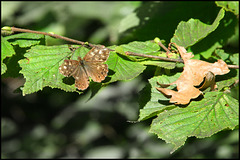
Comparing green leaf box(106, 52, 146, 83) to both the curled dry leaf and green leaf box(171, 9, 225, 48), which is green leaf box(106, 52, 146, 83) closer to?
the curled dry leaf

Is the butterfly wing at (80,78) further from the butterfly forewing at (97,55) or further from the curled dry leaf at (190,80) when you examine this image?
the curled dry leaf at (190,80)

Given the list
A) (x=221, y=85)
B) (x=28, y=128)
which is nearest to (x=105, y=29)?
(x=221, y=85)

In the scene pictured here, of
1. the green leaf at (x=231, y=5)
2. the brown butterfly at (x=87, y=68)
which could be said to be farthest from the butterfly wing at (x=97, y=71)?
the green leaf at (x=231, y=5)

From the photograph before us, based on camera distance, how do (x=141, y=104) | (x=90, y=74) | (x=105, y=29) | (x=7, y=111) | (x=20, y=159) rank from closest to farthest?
(x=90, y=74) < (x=141, y=104) < (x=105, y=29) < (x=20, y=159) < (x=7, y=111)

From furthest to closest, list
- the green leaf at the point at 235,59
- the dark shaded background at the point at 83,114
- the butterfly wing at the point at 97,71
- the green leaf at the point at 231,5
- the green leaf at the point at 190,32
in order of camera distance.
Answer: the dark shaded background at the point at 83,114
the green leaf at the point at 231,5
the green leaf at the point at 235,59
the green leaf at the point at 190,32
the butterfly wing at the point at 97,71

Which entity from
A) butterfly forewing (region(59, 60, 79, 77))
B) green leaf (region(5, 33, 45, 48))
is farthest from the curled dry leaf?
green leaf (region(5, 33, 45, 48))

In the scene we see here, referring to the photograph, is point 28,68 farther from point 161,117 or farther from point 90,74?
point 161,117
